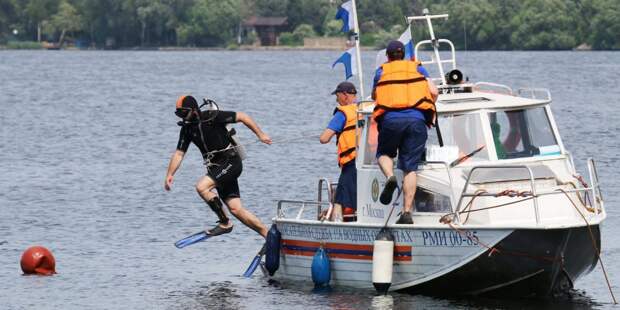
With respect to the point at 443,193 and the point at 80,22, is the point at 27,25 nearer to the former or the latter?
the point at 80,22

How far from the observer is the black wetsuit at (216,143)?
18.0 metres

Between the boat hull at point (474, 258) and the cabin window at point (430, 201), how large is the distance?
14.2 inches

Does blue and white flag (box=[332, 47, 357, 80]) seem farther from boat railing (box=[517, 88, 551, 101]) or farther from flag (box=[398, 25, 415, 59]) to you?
boat railing (box=[517, 88, 551, 101])

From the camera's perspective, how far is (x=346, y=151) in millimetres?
17469

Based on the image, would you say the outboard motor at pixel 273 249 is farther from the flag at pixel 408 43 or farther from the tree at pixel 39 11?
the tree at pixel 39 11

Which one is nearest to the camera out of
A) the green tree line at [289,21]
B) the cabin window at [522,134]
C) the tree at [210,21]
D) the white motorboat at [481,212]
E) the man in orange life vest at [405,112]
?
the white motorboat at [481,212]

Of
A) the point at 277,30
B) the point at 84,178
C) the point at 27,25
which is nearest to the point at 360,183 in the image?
the point at 84,178

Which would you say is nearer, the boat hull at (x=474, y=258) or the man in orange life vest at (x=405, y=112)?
the boat hull at (x=474, y=258)

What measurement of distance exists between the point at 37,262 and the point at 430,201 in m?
5.68

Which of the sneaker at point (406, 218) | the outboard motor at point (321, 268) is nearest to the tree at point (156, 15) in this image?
the outboard motor at point (321, 268)

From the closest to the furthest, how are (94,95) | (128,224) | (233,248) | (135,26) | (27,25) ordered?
(233,248), (128,224), (94,95), (135,26), (27,25)

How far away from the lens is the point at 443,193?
16.0m

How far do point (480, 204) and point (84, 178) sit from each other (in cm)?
1822

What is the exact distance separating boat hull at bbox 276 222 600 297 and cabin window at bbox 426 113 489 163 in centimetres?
95
